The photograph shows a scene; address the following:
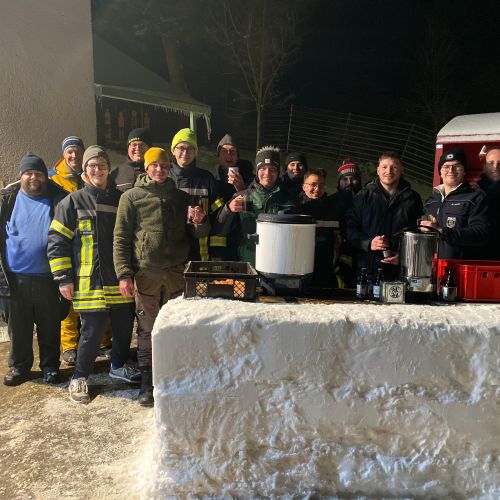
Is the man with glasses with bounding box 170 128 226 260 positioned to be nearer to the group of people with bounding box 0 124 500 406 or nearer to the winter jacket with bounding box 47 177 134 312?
the group of people with bounding box 0 124 500 406

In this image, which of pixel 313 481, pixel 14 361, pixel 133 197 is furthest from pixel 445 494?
pixel 14 361

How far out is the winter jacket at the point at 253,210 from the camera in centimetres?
348

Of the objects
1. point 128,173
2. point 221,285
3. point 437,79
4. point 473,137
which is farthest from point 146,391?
point 437,79

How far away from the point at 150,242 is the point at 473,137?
16.4ft

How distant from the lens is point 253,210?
3.56 m

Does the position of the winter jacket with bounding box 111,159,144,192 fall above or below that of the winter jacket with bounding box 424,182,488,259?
above

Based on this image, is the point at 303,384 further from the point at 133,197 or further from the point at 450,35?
the point at 450,35

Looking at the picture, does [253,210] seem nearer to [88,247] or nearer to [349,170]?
[88,247]

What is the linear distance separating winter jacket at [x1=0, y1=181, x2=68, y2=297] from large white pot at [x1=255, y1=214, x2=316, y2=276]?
6.82ft

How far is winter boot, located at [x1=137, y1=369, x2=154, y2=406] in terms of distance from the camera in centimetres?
346

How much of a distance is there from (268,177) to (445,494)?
7.38ft

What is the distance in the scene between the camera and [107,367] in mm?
4168

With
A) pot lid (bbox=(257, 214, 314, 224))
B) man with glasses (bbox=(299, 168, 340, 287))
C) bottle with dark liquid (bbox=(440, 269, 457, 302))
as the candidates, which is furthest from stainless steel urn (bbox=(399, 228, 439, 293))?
man with glasses (bbox=(299, 168, 340, 287))

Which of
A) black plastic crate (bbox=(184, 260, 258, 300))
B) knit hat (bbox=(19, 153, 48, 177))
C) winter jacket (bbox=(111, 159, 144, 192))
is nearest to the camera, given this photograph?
black plastic crate (bbox=(184, 260, 258, 300))
